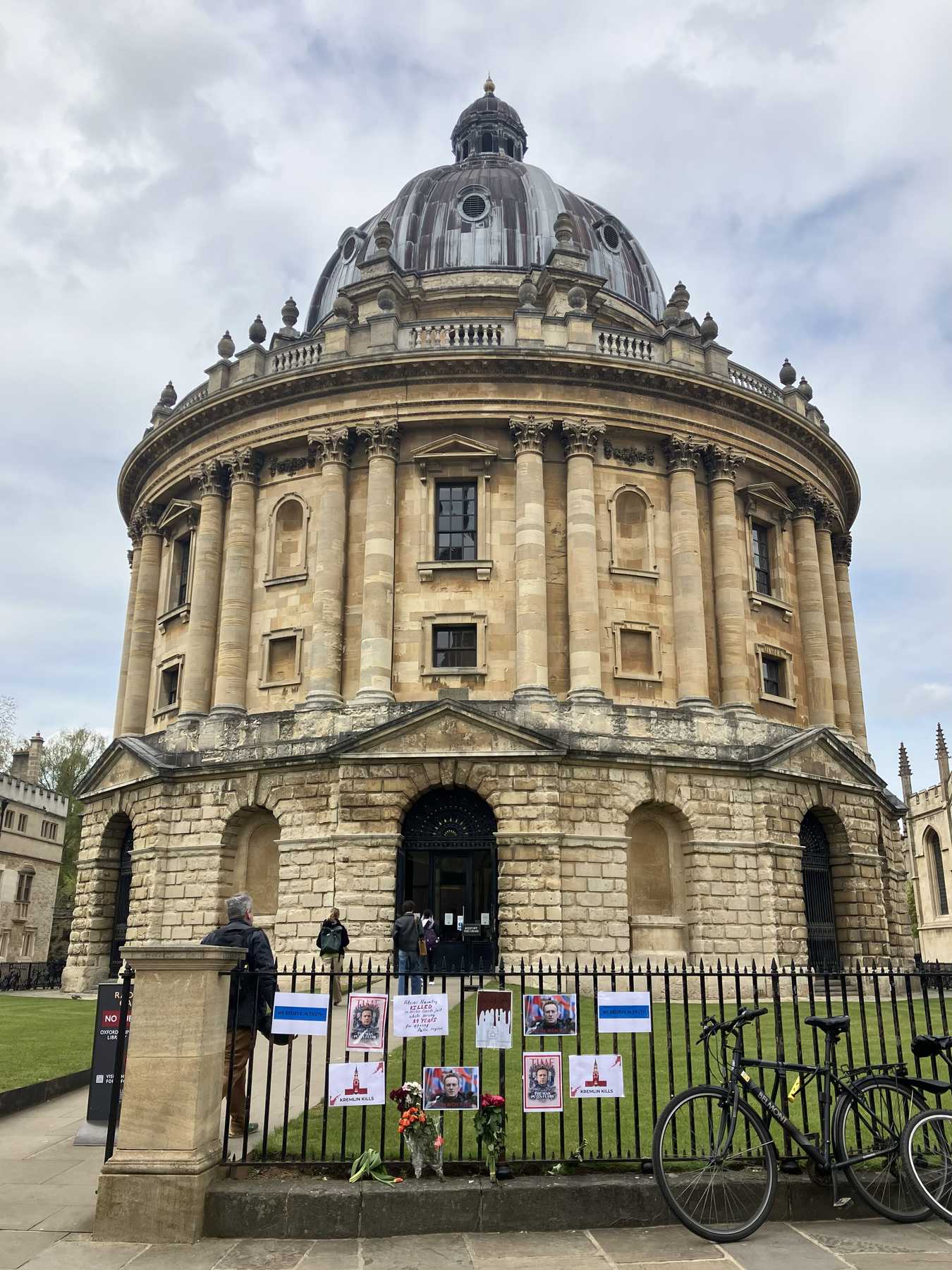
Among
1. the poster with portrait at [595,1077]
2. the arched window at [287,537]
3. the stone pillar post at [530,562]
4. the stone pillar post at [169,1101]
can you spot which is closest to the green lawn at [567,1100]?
the poster with portrait at [595,1077]

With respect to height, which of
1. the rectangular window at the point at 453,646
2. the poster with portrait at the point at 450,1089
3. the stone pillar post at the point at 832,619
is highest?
the stone pillar post at the point at 832,619

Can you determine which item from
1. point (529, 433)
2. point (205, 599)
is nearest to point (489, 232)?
point (529, 433)

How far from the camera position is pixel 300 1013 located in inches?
344

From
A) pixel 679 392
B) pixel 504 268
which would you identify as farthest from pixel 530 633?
pixel 504 268

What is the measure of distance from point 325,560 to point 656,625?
9.54m

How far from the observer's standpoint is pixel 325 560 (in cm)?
2856

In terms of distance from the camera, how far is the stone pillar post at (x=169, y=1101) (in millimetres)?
7484

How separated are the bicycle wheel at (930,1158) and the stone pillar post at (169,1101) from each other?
5.26 metres

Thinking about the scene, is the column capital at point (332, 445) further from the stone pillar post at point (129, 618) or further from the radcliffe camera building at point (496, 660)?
the stone pillar post at point (129, 618)

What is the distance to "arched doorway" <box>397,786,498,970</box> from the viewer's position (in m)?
24.8

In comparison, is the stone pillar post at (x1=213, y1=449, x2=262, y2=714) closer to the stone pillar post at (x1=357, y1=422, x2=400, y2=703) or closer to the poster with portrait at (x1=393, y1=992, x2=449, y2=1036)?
the stone pillar post at (x1=357, y1=422, x2=400, y2=703)

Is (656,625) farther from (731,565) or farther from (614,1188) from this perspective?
(614,1188)

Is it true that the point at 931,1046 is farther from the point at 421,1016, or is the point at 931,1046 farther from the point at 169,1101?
the point at 169,1101

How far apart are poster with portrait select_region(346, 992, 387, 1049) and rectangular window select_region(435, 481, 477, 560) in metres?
20.8
